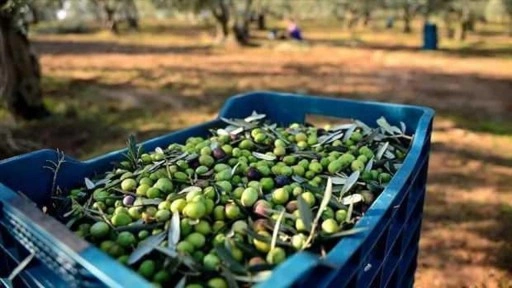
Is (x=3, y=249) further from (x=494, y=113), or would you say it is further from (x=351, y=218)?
(x=494, y=113)

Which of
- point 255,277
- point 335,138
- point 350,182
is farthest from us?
point 335,138

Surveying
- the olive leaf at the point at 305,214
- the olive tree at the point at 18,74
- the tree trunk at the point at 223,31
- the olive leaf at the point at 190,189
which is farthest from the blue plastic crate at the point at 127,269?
the tree trunk at the point at 223,31

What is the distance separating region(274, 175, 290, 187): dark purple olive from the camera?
1738 mm

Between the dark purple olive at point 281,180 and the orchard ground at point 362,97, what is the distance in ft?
6.51

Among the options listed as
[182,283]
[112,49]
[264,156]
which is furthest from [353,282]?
[112,49]

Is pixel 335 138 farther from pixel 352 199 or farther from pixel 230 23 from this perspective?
pixel 230 23

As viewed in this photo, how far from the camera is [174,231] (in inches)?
52.0

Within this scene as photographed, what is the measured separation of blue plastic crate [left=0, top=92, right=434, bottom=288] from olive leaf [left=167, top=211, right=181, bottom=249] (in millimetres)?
241

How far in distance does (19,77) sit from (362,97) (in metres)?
5.64

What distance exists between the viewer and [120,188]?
1704 mm

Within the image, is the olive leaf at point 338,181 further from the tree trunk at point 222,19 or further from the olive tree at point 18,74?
the tree trunk at point 222,19

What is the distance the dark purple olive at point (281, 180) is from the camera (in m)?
1.74

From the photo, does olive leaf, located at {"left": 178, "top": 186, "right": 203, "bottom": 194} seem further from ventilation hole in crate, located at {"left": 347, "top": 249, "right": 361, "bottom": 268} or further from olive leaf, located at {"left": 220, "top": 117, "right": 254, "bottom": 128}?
olive leaf, located at {"left": 220, "top": 117, "right": 254, "bottom": 128}

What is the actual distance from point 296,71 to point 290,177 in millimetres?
10731
